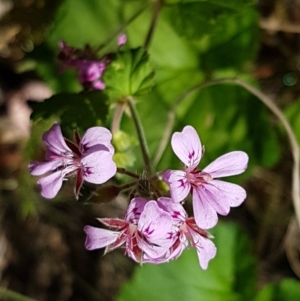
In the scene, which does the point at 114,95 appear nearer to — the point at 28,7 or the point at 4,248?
the point at 28,7

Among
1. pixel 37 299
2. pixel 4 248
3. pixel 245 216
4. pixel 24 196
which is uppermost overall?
pixel 24 196

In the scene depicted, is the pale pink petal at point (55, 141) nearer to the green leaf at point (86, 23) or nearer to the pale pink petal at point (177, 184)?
the pale pink petal at point (177, 184)

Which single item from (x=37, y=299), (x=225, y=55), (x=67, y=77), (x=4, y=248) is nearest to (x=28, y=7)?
(x=67, y=77)

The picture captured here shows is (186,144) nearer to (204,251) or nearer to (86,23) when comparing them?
(204,251)

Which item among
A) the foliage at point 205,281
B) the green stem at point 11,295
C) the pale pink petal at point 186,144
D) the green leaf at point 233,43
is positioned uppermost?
the pale pink petal at point 186,144

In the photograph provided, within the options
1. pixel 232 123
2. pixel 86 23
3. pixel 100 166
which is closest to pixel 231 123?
pixel 232 123

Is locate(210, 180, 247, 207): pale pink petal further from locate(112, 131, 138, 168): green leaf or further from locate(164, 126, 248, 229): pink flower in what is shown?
locate(112, 131, 138, 168): green leaf

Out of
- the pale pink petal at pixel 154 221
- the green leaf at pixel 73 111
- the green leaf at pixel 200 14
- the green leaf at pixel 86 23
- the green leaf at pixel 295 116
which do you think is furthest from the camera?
the green leaf at pixel 295 116

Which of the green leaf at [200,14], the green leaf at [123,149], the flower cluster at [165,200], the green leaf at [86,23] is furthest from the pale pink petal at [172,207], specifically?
the green leaf at [86,23]
